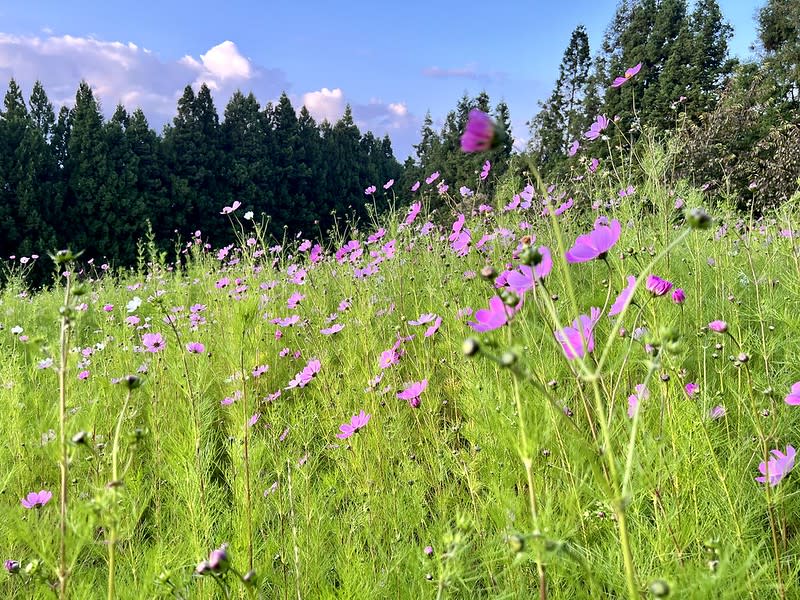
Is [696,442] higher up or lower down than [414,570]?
higher up

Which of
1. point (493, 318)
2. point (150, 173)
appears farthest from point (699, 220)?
point (150, 173)

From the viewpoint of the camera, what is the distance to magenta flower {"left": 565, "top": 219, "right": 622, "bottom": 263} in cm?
71

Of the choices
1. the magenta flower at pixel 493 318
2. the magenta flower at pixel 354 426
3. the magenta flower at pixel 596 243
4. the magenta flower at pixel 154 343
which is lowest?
the magenta flower at pixel 354 426

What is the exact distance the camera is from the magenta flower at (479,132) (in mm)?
505

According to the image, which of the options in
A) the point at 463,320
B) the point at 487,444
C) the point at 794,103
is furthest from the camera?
the point at 794,103

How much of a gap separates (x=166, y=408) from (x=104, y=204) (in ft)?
67.7

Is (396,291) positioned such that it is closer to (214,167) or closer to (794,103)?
(794,103)

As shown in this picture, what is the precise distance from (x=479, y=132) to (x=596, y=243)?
11.8 inches

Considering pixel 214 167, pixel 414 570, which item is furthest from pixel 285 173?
pixel 414 570

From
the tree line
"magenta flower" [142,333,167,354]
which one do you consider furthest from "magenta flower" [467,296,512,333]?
the tree line

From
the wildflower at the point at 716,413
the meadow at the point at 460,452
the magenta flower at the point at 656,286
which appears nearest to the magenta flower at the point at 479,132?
the meadow at the point at 460,452

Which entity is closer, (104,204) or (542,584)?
(542,584)

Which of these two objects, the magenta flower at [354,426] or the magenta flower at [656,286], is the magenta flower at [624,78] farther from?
the magenta flower at [354,426]

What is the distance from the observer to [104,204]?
64.2ft
